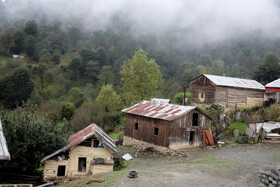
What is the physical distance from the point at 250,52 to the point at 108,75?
58135 millimetres

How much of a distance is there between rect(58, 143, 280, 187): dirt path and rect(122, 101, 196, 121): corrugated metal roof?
11.1 feet

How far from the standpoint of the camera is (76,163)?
18.2m

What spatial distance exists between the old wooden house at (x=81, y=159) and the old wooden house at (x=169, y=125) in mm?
5690

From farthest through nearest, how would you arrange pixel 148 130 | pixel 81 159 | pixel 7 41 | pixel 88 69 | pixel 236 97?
pixel 7 41, pixel 88 69, pixel 236 97, pixel 148 130, pixel 81 159

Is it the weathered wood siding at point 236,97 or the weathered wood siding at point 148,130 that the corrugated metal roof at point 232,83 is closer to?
the weathered wood siding at point 236,97

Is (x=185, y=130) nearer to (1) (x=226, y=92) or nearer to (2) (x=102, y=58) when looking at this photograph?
(1) (x=226, y=92)

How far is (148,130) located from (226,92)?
12758mm

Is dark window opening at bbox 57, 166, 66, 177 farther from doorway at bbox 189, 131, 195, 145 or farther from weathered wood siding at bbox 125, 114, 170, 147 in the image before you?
doorway at bbox 189, 131, 195, 145

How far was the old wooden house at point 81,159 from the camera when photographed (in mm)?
17734

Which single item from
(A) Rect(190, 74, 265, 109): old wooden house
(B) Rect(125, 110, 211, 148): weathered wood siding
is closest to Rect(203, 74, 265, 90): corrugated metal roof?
(A) Rect(190, 74, 265, 109): old wooden house

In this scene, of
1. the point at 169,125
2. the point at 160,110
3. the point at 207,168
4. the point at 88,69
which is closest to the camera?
the point at 207,168

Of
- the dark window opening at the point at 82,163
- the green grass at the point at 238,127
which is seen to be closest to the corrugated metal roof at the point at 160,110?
the green grass at the point at 238,127

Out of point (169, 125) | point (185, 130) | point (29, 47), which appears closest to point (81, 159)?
point (169, 125)

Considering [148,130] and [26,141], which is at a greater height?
[148,130]
